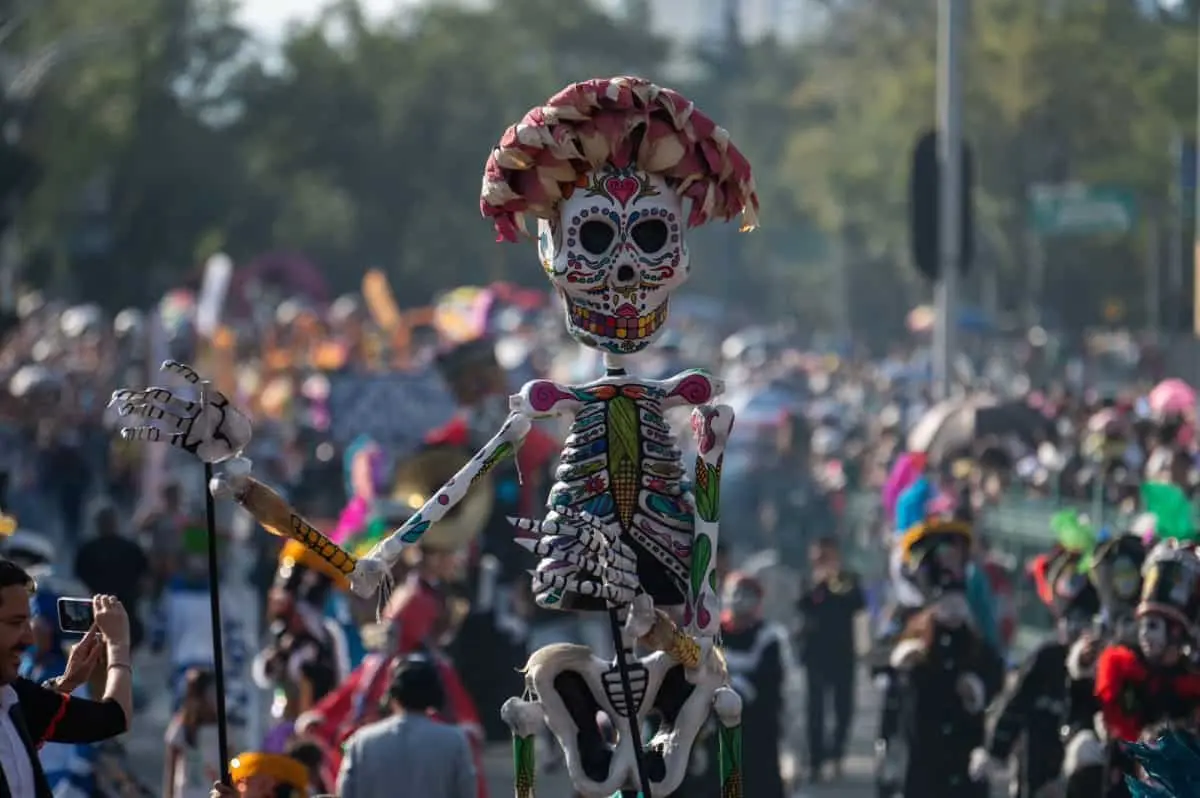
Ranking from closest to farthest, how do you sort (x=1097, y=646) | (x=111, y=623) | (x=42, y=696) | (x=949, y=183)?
(x=42, y=696) < (x=111, y=623) < (x=1097, y=646) < (x=949, y=183)

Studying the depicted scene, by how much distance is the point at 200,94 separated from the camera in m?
75.6

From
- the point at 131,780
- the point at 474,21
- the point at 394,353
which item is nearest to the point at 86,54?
the point at 394,353

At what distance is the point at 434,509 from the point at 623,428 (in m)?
0.69

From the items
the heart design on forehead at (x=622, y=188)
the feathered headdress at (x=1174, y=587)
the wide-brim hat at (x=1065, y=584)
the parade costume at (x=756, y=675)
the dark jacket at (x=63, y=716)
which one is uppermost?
the heart design on forehead at (x=622, y=188)

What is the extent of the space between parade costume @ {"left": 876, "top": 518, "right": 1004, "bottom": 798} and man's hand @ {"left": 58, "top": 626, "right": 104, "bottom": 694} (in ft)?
18.7

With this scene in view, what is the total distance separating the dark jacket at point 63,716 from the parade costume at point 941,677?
604 centimetres

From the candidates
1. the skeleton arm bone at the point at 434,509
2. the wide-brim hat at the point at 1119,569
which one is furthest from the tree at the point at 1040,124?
the skeleton arm bone at the point at 434,509

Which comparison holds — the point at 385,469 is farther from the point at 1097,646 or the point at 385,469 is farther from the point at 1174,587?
the point at 1174,587

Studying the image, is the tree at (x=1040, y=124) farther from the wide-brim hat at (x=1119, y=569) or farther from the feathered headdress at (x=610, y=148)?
the feathered headdress at (x=610, y=148)

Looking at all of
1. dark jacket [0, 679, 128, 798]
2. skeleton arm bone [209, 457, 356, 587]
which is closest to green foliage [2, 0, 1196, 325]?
skeleton arm bone [209, 457, 356, 587]

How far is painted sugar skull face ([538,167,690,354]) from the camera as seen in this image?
1000 centimetres

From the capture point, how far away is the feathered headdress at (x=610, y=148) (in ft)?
32.7

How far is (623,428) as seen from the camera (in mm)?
10000

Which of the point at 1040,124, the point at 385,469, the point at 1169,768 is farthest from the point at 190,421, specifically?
the point at 1040,124
